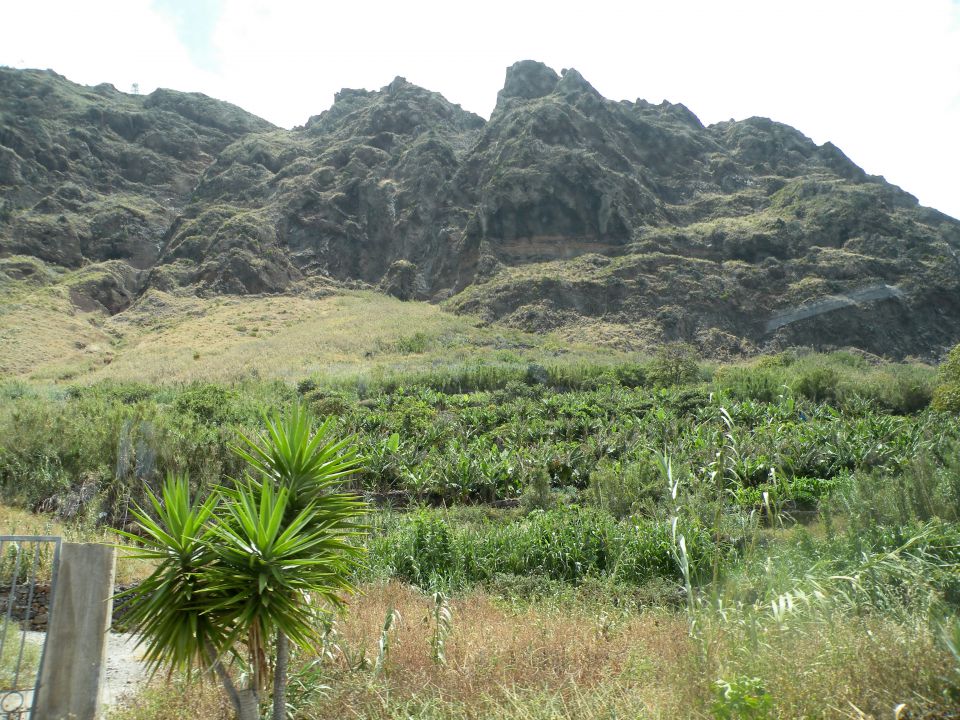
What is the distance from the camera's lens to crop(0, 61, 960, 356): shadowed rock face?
49.6m

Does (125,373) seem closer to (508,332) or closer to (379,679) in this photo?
(508,332)

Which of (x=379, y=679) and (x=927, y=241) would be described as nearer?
(x=379, y=679)

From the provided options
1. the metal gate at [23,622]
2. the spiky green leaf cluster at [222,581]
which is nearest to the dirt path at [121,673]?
the metal gate at [23,622]

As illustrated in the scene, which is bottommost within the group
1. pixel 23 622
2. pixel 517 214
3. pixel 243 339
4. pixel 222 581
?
pixel 243 339

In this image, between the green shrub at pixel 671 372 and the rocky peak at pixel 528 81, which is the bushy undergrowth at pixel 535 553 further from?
the rocky peak at pixel 528 81

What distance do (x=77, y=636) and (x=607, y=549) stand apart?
229 inches

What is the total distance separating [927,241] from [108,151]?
9116 cm

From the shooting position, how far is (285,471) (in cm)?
402

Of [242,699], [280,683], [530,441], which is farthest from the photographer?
[530,441]

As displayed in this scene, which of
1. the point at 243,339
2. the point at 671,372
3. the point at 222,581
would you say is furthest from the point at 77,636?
the point at 243,339

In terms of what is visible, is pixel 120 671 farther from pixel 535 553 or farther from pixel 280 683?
pixel 535 553

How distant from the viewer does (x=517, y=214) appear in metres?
61.8

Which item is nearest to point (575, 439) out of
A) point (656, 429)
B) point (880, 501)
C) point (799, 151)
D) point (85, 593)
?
point (656, 429)

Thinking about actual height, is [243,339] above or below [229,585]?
below
